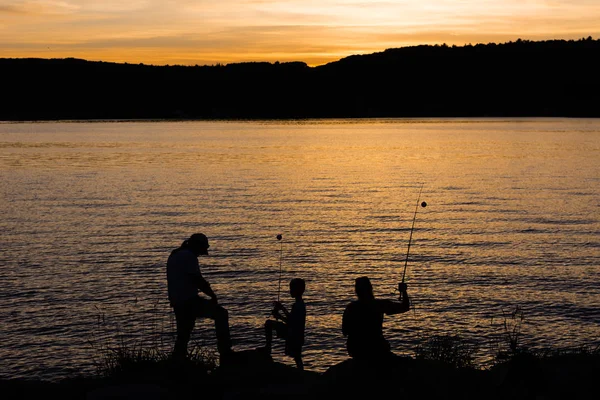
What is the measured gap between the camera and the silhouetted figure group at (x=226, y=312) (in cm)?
929

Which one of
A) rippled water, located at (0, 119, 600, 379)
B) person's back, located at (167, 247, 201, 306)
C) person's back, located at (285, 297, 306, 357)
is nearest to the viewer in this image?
person's back, located at (167, 247, 201, 306)

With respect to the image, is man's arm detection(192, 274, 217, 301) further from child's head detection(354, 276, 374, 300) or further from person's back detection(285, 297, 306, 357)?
child's head detection(354, 276, 374, 300)

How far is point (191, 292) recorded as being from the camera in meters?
10.7

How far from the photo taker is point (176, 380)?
10164 millimetres

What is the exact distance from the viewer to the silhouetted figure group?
30.5 feet

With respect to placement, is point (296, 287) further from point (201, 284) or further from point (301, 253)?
point (301, 253)

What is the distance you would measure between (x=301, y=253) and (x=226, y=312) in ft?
52.9

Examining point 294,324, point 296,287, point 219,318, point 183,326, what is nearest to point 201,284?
point 219,318

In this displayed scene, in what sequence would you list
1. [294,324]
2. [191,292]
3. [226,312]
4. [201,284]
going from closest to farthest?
[201,284] → [191,292] → [226,312] → [294,324]

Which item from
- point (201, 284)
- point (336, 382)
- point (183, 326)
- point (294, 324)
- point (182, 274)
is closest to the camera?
point (336, 382)

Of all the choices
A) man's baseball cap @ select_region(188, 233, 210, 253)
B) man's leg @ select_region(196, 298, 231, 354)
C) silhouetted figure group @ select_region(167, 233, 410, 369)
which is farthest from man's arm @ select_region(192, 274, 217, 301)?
man's baseball cap @ select_region(188, 233, 210, 253)

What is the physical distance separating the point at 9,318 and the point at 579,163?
60.5 meters

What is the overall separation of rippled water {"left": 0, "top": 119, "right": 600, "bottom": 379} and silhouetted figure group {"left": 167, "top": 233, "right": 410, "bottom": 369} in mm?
3219

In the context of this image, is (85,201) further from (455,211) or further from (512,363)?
(512,363)
